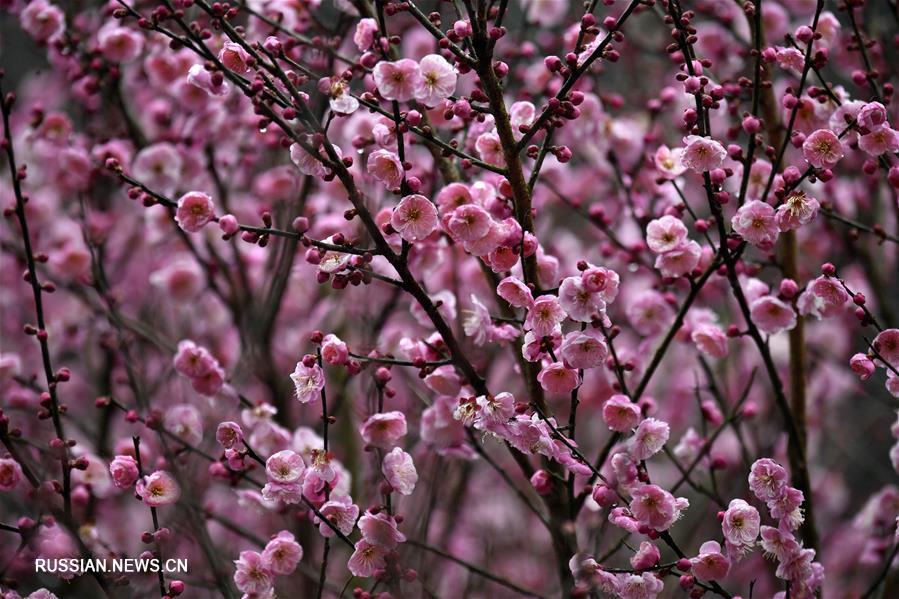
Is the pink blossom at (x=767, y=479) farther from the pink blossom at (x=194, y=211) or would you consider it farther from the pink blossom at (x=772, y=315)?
the pink blossom at (x=194, y=211)

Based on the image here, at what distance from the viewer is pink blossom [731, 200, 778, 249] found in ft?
6.81

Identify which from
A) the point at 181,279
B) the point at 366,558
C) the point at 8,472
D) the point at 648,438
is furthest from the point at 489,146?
the point at 181,279

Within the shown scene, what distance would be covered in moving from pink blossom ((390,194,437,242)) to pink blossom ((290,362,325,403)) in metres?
0.37

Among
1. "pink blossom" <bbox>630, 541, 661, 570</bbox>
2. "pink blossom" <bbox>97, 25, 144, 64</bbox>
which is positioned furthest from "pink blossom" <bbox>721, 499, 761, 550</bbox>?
"pink blossom" <bbox>97, 25, 144, 64</bbox>

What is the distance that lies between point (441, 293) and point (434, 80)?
0.78 m

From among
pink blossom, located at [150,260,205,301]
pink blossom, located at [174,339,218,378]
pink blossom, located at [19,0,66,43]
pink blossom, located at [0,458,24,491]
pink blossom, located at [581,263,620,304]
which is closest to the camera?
pink blossom, located at [581,263,620,304]

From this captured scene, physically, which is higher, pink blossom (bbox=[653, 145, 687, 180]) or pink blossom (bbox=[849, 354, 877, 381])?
pink blossom (bbox=[653, 145, 687, 180])

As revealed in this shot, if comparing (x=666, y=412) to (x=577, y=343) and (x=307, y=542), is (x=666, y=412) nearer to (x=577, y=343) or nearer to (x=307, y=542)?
(x=307, y=542)

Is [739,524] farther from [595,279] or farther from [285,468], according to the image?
[285,468]

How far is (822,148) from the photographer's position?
207 centimetres

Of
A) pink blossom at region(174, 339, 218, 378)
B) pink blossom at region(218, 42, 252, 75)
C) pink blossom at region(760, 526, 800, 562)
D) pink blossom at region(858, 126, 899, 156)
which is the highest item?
pink blossom at region(858, 126, 899, 156)

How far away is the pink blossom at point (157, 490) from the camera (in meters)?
2.12

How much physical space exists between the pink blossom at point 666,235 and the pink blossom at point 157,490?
1297 millimetres

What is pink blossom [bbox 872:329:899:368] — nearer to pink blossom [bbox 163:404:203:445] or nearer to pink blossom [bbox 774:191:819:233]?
pink blossom [bbox 774:191:819:233]
